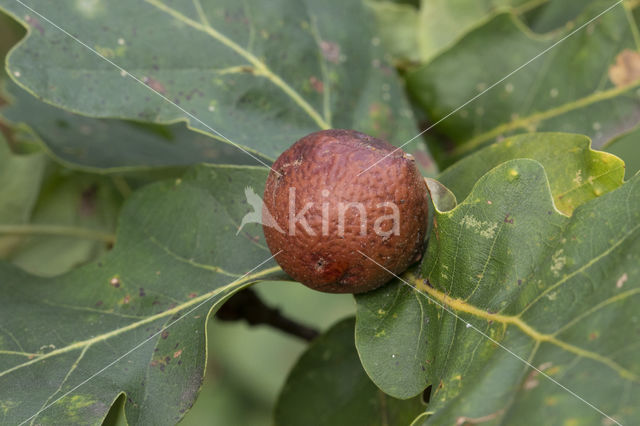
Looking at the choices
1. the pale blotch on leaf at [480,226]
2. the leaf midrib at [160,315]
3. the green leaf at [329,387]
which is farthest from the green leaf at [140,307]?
the green leaf at [329,387]

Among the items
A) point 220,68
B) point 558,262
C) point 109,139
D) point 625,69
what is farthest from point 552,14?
point 109,139

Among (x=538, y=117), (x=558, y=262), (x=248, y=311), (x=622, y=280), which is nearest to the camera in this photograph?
(x=622, y=280)

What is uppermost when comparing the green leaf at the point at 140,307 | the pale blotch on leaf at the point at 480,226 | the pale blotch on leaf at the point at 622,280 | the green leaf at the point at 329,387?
the pale blotch on leaf at the point at 622,280

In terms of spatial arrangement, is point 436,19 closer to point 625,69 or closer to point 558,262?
point 625,69

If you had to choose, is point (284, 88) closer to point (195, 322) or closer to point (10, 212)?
point (195, 322)

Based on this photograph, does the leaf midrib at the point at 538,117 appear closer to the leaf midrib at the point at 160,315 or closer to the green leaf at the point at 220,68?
the green leaf at the point at 220,68
